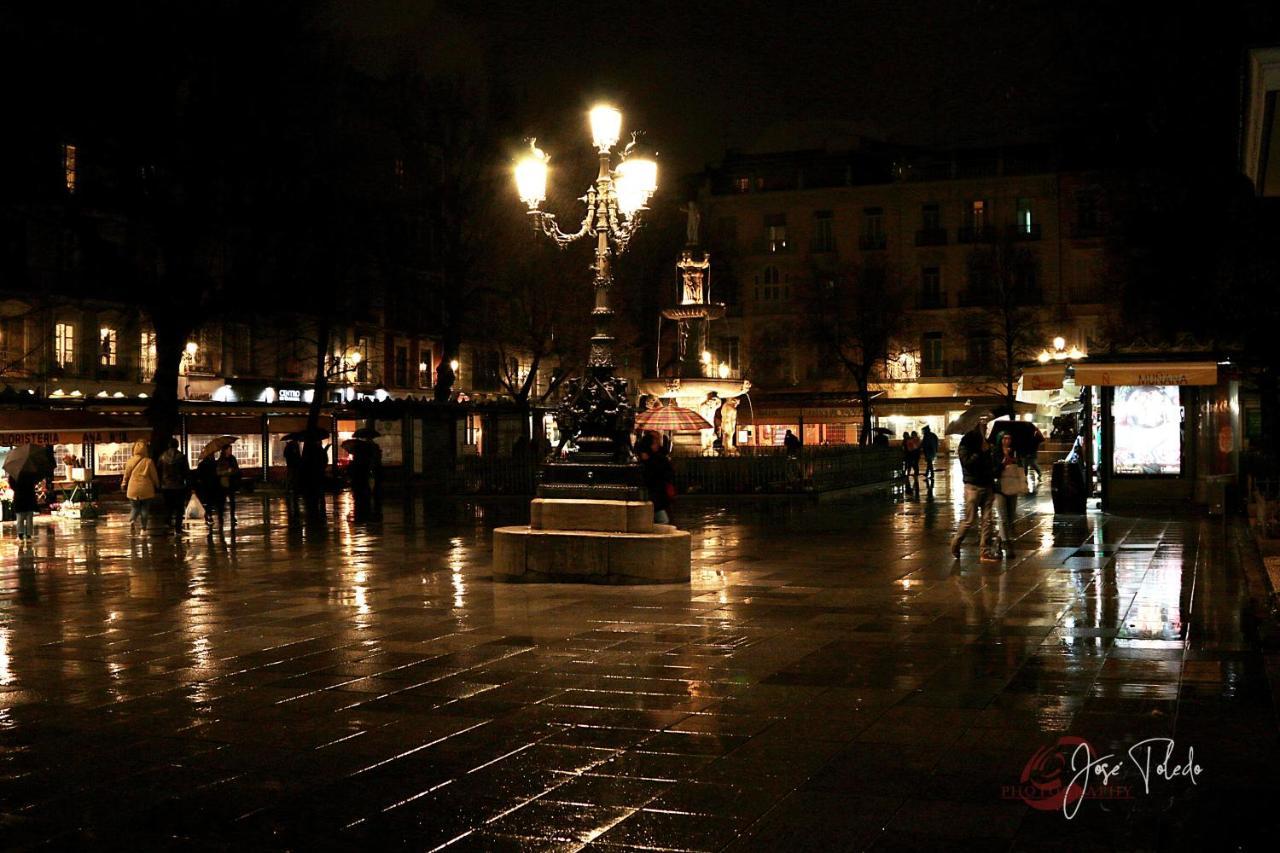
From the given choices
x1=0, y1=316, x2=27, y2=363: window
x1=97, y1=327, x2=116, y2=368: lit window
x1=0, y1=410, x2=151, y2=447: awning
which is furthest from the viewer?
x1=97, y1=327, x2=116, y2=368: lit window

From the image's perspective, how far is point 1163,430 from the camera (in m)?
22.2

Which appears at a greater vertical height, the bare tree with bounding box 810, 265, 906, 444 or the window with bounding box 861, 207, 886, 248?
the window with bounding box 861, 207, 886, 248

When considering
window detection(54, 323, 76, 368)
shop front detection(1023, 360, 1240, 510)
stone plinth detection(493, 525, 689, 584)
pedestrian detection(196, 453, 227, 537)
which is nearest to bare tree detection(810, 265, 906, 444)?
window detection(54, 323, 76, 368)

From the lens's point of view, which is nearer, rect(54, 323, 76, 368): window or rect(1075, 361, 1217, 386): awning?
rect(1075, 361, 1217, 386): awning

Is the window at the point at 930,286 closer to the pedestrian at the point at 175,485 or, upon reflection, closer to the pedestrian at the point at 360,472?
the pedestrian at the point at 360,472

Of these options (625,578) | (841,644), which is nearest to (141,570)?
(625,578)

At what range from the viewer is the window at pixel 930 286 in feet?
205

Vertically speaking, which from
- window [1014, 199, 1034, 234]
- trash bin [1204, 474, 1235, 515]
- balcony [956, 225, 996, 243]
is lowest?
trash bin [1204, 474, 1235, 515]

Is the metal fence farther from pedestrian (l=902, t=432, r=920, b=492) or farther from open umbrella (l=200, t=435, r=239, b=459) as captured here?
open umbrella (l=200, t=435, r=239, b=459)

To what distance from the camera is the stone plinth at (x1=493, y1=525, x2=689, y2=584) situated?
12820 mm

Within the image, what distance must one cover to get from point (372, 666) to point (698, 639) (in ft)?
8.04

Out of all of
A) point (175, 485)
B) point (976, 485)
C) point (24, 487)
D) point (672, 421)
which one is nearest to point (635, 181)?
point (976, 485)

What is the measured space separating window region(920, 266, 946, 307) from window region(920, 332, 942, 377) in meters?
1.60

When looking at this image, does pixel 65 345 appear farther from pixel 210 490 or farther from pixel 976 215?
pixel 976 215
